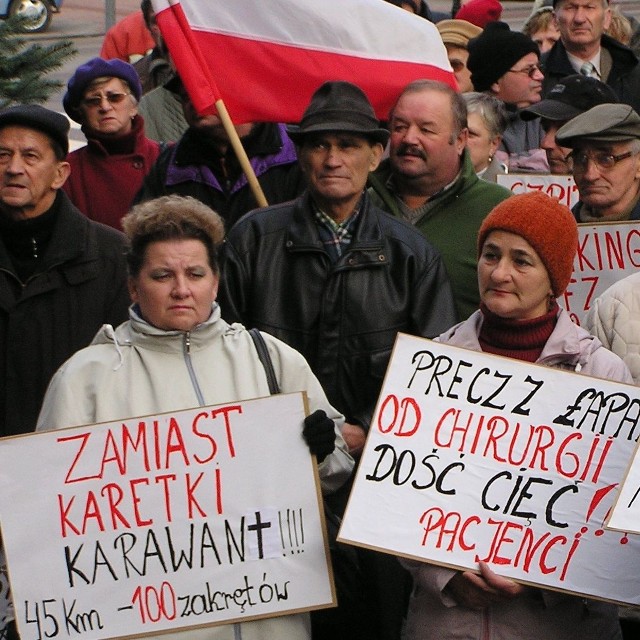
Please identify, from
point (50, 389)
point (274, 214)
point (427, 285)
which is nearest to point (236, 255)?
point (274, 214)

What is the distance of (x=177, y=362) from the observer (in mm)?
4695

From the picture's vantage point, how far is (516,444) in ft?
14.9

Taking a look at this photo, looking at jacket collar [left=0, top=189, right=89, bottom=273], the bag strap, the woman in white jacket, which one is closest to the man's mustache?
jacket collar [left=0, top=189, right=89, bottom=273]

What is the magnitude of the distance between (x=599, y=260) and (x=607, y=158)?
1.35 feet

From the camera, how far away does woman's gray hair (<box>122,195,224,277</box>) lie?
4785 mm

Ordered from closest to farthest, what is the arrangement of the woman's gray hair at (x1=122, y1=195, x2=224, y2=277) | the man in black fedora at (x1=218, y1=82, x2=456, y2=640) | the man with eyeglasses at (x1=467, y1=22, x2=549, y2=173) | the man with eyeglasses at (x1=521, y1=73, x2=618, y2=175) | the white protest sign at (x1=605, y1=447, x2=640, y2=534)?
the white protest sign at (x1=605, y1=447, x2=640, y2=534) < the woman's gray hair at (x1=122, y1=195, x2=224, y2=277) < the man in black fedora at (x1=218, y1=82, x2=456, y2=640) < the man with eyeglasses at (x1=521, y1=73, x2=618, y2=175) < the man with eyeglasses at (x1=467, y1=22, x2=549, y2=173)

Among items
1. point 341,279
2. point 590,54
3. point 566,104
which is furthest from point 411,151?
point 590,54

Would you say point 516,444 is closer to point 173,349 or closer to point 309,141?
point 173,349

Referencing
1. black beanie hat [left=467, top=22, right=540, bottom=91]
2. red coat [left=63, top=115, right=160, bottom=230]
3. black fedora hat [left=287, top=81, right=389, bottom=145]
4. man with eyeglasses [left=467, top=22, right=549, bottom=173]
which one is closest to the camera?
black fedora hat [left=287, top=81, right=389, bottom=145]

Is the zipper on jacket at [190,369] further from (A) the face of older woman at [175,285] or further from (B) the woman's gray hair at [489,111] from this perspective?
(B) the woman's gray hair at [489,111]

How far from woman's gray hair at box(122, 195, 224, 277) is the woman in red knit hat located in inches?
32.6

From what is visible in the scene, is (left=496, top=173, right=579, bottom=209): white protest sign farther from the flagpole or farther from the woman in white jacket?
the woman in white jacket

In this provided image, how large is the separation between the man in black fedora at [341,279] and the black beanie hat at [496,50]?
304cm

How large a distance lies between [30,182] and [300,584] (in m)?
2.02
